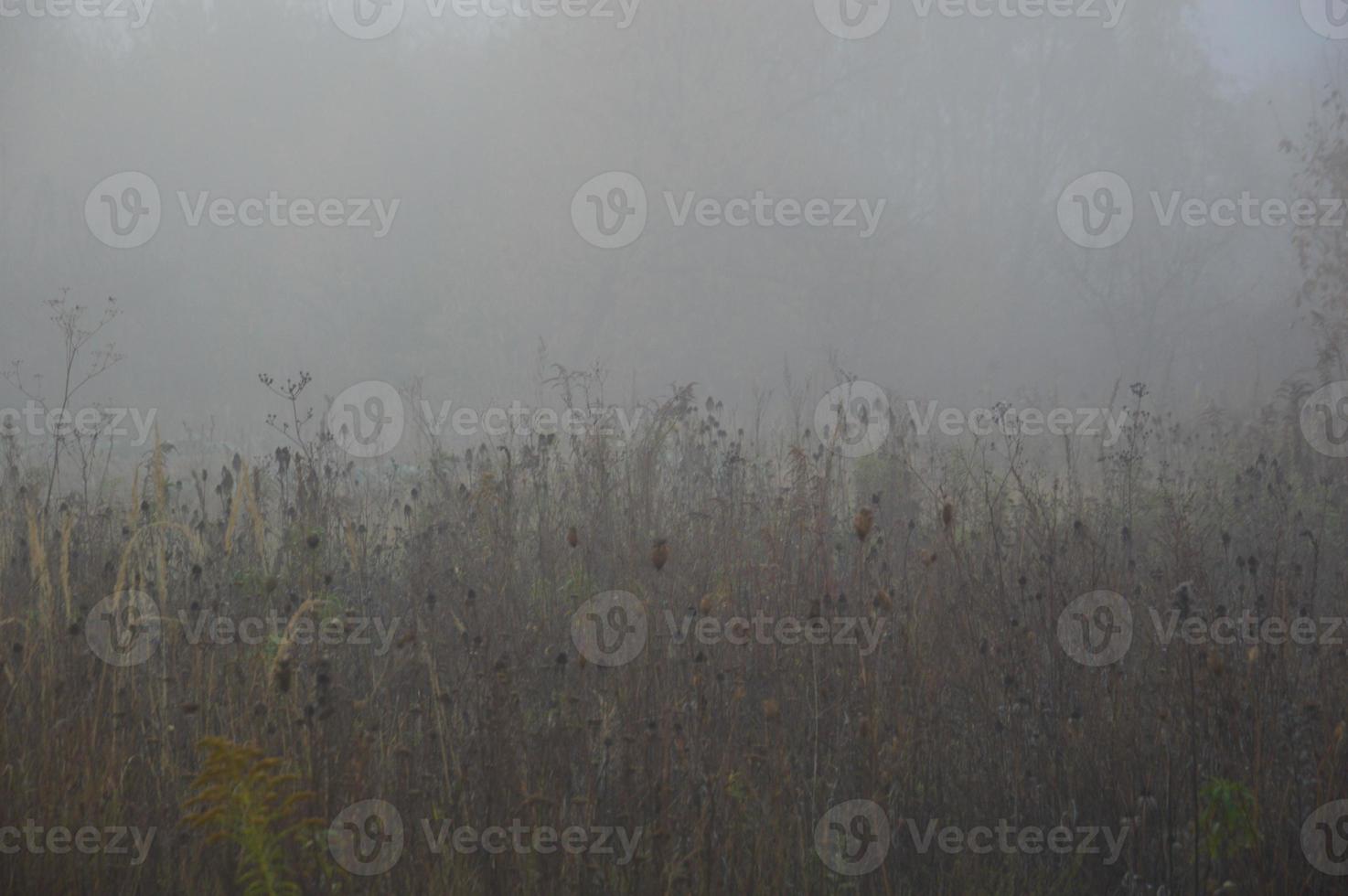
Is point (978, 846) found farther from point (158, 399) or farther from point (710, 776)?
point (158, 399)

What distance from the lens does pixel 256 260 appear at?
2342cm

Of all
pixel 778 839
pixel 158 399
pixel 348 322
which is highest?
pixel 348 322

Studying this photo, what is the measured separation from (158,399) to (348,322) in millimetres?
4049

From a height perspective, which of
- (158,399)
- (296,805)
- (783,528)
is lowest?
(296,805)

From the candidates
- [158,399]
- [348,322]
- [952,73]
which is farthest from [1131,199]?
[158,399]

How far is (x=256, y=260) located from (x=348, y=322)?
382 centimetres

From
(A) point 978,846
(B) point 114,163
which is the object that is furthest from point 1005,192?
(B) point 114,163

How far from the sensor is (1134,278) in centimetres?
1866

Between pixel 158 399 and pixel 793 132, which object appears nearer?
pixel 793 132

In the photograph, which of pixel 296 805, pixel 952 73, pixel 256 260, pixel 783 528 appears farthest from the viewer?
pixel 256 260

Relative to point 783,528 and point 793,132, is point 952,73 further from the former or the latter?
point 783,528

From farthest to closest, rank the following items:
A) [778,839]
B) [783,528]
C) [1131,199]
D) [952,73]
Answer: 1. [1131,199]
2. [952,73]
3. [783,528]
4. [778,839]

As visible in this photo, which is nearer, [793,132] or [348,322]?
[793,132]

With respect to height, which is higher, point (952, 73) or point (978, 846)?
point (952, 73)
